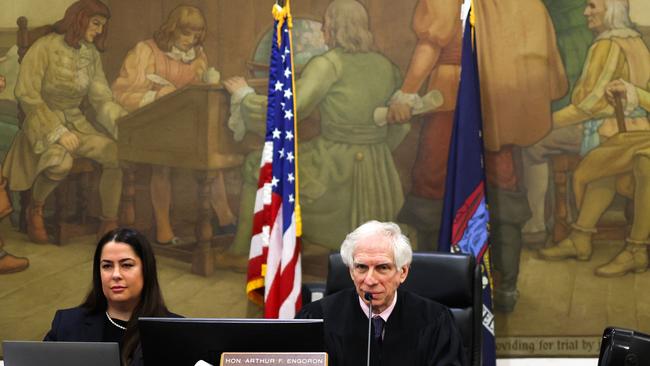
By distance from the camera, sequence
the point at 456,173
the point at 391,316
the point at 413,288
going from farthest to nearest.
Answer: the point at 456,173, the point at 413,288, the point at 391,316

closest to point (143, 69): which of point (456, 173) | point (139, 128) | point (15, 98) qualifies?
point (139, 128)

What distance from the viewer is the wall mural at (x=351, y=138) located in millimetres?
5949

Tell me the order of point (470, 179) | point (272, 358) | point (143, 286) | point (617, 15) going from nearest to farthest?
point (272, 358)
point (143, 286)
point (470, 179)
point (617, 15)

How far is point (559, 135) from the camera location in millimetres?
5953

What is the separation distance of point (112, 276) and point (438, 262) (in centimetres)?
153

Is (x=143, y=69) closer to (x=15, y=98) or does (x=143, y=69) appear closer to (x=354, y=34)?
(x=15, y=98)

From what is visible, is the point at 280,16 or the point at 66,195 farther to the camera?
the point at 66,195

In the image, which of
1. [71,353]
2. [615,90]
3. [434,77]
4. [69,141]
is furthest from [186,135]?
[71,353]

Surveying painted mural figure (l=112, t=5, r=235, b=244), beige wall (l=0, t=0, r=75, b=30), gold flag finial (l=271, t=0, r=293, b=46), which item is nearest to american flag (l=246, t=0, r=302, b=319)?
gold flag finial (l=271, t=0, r=293, b=46)

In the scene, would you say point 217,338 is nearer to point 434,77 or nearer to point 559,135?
point 434,77

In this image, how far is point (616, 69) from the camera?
19.5ft

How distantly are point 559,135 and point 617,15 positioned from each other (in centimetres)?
89

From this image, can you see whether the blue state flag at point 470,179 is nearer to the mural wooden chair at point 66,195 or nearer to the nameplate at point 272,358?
the mural wooden chair at point 66,195

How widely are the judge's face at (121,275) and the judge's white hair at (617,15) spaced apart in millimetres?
3641
